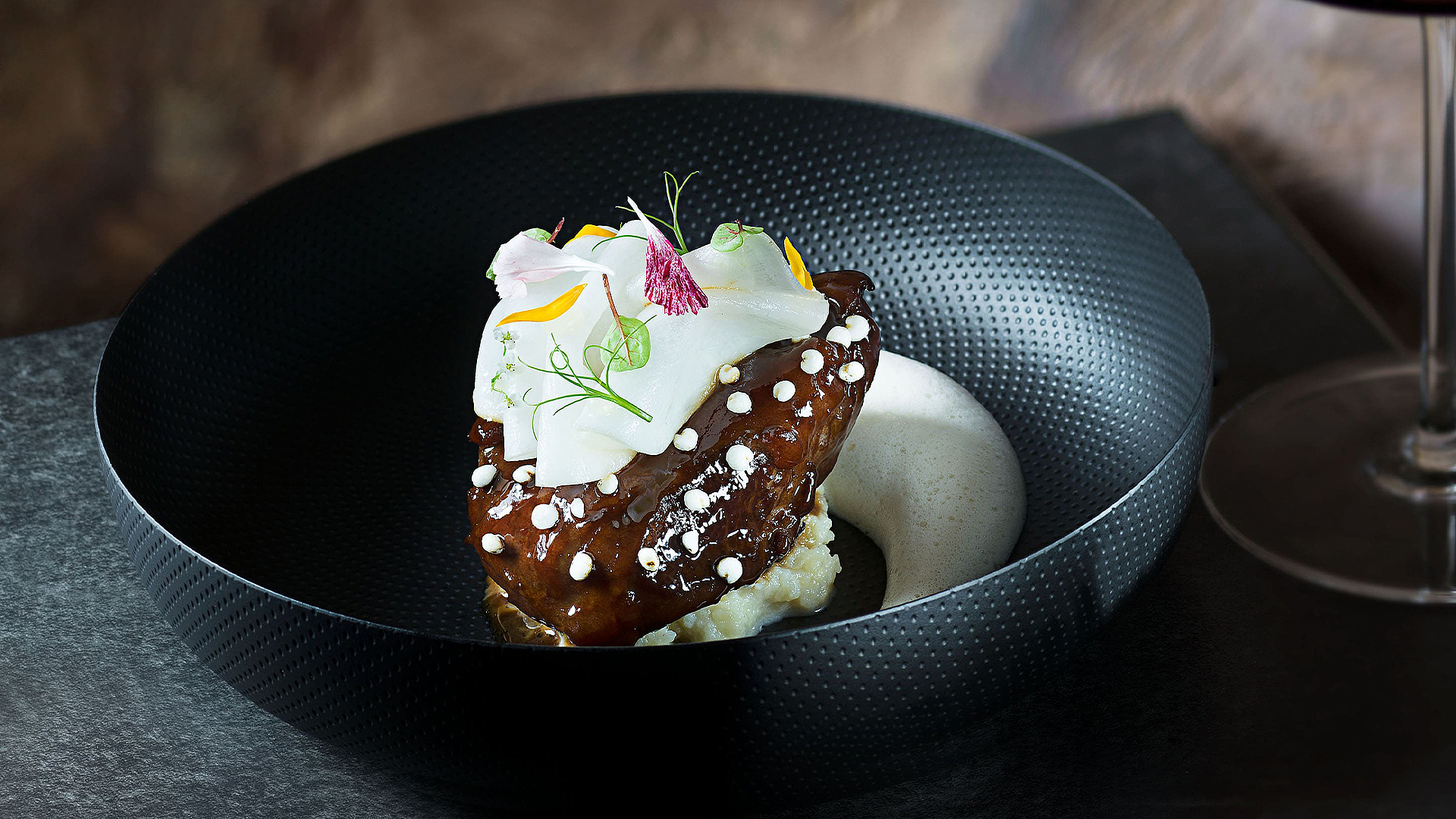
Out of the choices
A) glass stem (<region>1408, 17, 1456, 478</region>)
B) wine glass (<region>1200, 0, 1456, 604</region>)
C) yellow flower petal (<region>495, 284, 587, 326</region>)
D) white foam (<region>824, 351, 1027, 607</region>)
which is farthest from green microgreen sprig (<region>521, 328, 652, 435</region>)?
A: glass stem (<region>1408, 17, 1456, 478</region>)

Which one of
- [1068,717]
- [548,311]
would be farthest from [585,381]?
[1068,717]

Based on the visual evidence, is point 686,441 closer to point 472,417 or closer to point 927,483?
point 927,483

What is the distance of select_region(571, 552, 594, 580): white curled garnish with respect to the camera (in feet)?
3.98

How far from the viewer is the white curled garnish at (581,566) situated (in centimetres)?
121

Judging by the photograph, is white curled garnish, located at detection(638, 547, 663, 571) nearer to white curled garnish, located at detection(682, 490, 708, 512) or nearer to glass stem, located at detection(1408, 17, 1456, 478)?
white curled garnish, located at detection(682, 490, 708, 512)

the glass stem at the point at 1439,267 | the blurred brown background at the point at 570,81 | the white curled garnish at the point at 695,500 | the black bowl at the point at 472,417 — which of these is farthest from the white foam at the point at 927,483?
the blurred brown background at the point at 570,81

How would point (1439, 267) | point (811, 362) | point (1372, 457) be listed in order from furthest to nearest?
1. point (1372, 457)
2. point (1439, 267)
3. point (811, 362)

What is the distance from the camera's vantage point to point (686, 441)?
4.12ft

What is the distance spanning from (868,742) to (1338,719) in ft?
1.65

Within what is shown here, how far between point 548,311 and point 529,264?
0.16ft

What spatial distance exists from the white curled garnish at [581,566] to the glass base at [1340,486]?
2.52 ft

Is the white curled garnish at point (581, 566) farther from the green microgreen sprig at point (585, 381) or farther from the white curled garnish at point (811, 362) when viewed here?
the white curled garnish at point (811, 362)

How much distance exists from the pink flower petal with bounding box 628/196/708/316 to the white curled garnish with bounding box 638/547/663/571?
0.22 metres

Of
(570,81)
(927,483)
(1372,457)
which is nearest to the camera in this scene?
(927,483)
